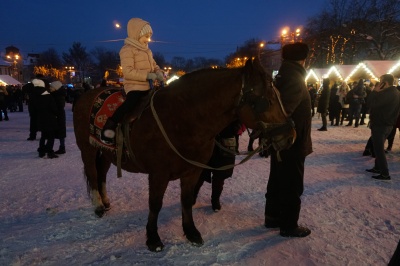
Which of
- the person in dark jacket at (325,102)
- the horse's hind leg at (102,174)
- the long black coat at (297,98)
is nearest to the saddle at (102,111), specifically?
the horse's hind leg at (102,174)

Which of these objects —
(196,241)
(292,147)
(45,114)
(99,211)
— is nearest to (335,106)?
(292,147)

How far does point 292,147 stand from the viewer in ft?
11.5

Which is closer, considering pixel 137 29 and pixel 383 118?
pixel 137 29

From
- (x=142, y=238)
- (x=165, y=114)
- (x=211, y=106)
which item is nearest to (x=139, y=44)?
(x=165, y=114)

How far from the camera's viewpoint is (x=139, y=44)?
3.43 meters

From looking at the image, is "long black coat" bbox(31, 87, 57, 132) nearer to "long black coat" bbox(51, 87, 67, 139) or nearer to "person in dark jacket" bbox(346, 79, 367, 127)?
"long black coat" bbox(51, 87, 67, 139)

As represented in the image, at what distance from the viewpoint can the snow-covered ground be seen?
321cm

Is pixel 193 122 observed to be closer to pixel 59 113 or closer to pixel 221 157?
pixel 221 157

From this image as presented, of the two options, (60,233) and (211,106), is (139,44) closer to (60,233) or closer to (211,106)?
(211,106)

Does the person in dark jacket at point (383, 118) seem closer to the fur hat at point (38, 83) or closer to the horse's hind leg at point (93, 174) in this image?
the horse's hind leg at point (93, 174)

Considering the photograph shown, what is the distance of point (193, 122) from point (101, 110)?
1664mm

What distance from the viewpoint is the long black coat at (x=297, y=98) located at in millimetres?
3252

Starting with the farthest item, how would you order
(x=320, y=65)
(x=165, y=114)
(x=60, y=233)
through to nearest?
(x=320, y=65), (x=60, y=233), (x=165, y=114)

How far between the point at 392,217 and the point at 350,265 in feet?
5.60
